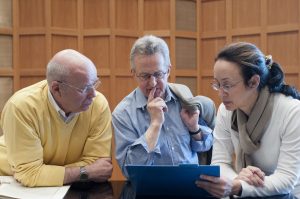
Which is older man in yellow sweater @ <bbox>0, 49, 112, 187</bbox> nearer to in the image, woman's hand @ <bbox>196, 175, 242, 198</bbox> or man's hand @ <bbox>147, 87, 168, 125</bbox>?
man's hand @ <bbox>147, 87, 168, 125</bbox>

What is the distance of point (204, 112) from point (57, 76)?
771mm

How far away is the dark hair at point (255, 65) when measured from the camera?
174cm

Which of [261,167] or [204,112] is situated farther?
[204,112]

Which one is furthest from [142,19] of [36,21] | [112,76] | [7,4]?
[7,4]

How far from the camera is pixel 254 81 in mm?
1766

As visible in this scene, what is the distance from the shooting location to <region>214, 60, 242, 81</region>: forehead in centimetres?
174

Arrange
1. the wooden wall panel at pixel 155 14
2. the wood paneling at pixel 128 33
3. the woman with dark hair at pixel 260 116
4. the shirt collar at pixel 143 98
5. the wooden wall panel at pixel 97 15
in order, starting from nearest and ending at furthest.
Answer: the woman with dark hair at pixel 260 116, the shirt collar at pixel 143 98, the wood paneling at pixel 128 33, the wooden wall panel at pixel 97 15, the wooden wall panel at pixel 155 14

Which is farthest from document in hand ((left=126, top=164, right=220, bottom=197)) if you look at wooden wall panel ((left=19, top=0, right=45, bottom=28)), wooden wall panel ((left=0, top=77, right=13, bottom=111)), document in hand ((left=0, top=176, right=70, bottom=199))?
wooden wall panel ((left=19, top=0, right=45, bottom=28))

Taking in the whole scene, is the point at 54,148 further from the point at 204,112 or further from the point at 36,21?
the point at 36,21

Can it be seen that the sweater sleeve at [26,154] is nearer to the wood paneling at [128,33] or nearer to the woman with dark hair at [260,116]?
the woman with dark hair at [260,116]

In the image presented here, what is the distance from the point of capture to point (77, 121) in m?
1.95

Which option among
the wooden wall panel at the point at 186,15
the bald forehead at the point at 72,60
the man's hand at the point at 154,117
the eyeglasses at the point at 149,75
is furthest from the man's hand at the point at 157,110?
the wooden wall panel at the point at 186,15

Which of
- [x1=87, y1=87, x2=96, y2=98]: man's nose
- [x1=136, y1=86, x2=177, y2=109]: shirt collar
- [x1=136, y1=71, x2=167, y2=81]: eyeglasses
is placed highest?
[x1=136, y1=71, x2=167, y2=81]: eyeglasses

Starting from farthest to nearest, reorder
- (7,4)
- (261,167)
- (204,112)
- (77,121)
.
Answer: (7,4) → (204,112) → (77,121) → (261,167)
